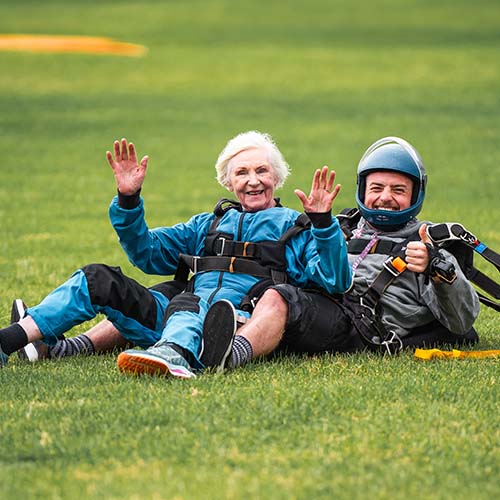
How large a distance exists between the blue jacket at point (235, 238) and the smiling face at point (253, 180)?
88 millimetres

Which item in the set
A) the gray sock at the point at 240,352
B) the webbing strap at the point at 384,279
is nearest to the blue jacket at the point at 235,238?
the webbing strap at the point at 384,279

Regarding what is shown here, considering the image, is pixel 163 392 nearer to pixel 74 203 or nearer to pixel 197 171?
pixel 74 203

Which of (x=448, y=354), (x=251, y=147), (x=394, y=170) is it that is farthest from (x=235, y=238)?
(x=448, y=354)

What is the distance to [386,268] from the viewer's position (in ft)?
23.4

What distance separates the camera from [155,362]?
20.3 feet

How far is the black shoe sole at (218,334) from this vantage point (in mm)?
6395

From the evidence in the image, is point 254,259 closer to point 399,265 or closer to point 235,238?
point 235,238

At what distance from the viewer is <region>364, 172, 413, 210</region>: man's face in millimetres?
7430

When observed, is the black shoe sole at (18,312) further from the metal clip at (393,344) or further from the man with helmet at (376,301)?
the metal clip at (393,344)

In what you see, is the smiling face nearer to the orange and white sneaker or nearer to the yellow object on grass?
the orange and white sneaker

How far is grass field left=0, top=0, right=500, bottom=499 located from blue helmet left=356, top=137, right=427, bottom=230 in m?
0.97

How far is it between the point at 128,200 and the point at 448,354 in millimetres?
2050

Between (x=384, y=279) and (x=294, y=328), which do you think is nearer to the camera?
(x=294, y=328)

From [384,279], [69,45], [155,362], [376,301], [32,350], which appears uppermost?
[69,45]
